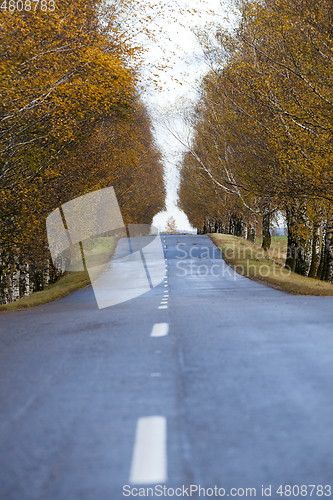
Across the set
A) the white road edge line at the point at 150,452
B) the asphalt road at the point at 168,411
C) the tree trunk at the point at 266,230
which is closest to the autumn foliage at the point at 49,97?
the asphalt road at the point at 168,411

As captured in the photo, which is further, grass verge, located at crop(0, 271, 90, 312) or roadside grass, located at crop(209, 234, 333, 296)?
roadside grass, located at crop(209, 234, 333, 296)

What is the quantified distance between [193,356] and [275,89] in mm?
15317

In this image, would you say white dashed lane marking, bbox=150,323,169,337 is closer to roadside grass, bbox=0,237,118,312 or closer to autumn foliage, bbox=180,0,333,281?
roadside grass, bbox=0,237,118,312

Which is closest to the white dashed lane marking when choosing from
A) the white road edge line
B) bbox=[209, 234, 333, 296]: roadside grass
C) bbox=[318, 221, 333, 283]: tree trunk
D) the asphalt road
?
the asphalt road

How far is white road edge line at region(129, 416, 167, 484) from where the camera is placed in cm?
305

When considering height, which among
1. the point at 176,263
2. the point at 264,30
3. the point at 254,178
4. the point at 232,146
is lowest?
the point at 176,263

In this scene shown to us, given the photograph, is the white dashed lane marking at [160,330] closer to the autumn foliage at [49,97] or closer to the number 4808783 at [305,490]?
the number 4808783 at [305,490]

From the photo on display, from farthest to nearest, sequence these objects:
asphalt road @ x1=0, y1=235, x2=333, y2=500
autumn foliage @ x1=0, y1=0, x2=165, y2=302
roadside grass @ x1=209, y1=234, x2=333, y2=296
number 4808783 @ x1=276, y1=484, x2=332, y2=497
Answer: roadside grass @ x1=209, y1=234, x2=333, y2=296 → autumn foliage @ x1=0, y1=0, x2=165, y2=302 → asphalt road @ x1=0, y1=235, x2=333, y2=500 → number 4808783 @ x1=276, y1=484, x2=332, y2=497

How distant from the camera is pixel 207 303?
1254 centimetres

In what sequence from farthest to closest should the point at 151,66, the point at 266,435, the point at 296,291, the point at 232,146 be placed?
the point at 232,146 < the point at 296,291 < the point at 151,66 < the point at 266,435

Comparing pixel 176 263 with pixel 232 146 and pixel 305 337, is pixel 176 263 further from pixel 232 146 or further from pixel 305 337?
pixel 305 337

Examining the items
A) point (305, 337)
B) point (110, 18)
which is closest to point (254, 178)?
point (110, 18)

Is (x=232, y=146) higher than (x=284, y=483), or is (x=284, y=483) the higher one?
(x=232, y=146)

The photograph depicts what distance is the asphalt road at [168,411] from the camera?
3021 millimetres
